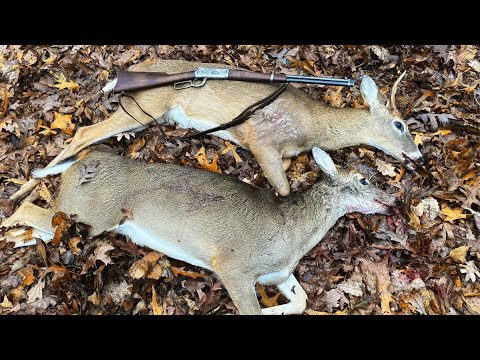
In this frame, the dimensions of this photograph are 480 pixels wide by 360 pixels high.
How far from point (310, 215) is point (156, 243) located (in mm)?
1719

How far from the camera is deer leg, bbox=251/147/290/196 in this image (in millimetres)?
5926

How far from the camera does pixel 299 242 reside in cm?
535

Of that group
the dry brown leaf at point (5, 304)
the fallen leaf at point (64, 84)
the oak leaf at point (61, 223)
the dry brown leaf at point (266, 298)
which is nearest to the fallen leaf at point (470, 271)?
the dry brown leaf at point (266, 298)

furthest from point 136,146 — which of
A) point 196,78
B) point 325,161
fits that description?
point 325,161

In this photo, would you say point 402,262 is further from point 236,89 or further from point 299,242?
point 236,89

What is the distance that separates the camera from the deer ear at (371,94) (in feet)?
20.0

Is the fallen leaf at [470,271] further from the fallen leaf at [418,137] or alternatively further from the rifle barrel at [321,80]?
the rifle barrel at [321,80]

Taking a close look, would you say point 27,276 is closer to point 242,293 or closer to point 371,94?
point 242,293

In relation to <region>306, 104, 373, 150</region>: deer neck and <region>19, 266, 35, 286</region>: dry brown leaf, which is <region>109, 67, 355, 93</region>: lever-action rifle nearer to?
<region>306, 104, 373, 150</region>: deer neck

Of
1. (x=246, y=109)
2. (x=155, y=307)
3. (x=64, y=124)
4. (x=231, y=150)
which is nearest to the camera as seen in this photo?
(x=155, y=307)

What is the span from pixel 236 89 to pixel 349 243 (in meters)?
2.34

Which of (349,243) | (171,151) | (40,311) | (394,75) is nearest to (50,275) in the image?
(40,311)

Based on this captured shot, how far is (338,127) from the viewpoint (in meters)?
6.21

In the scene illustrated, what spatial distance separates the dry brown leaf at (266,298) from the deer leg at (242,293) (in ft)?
0.96
